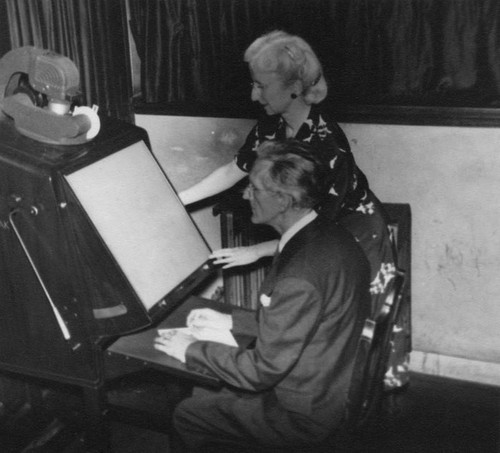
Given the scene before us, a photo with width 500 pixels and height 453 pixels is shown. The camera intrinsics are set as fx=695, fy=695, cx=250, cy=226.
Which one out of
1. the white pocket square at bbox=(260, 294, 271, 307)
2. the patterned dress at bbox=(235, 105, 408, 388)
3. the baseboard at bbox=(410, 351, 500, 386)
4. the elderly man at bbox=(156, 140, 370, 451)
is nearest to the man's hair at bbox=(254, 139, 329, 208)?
the elderly man at bbox=(156, 140, 370, 451)

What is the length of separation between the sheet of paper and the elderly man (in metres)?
0.07

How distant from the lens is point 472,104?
292cm

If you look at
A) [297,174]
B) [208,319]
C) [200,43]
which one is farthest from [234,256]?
[200,43]

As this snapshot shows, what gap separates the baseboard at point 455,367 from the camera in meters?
3.25

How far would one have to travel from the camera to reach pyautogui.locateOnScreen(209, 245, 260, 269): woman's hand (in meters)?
2.29

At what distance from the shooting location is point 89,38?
291cm

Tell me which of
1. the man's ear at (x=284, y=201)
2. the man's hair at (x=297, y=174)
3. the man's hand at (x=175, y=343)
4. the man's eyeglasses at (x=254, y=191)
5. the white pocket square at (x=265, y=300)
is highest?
the man's hair at (x=297, y=174)

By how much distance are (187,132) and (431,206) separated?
4.08 feet

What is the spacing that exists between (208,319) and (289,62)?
Answer: 958 millimetres

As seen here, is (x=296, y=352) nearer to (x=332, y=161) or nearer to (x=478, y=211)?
(x=332, y=161)

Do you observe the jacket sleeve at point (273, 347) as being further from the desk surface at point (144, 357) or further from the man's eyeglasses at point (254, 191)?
the man's eyeglasses at point (254, 191)

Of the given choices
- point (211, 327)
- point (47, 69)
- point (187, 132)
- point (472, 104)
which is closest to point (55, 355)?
point (211, 327)

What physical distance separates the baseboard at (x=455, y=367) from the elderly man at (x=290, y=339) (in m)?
1.53

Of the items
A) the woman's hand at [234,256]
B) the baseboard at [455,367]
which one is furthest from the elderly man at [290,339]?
the baseboard at [455,367]
